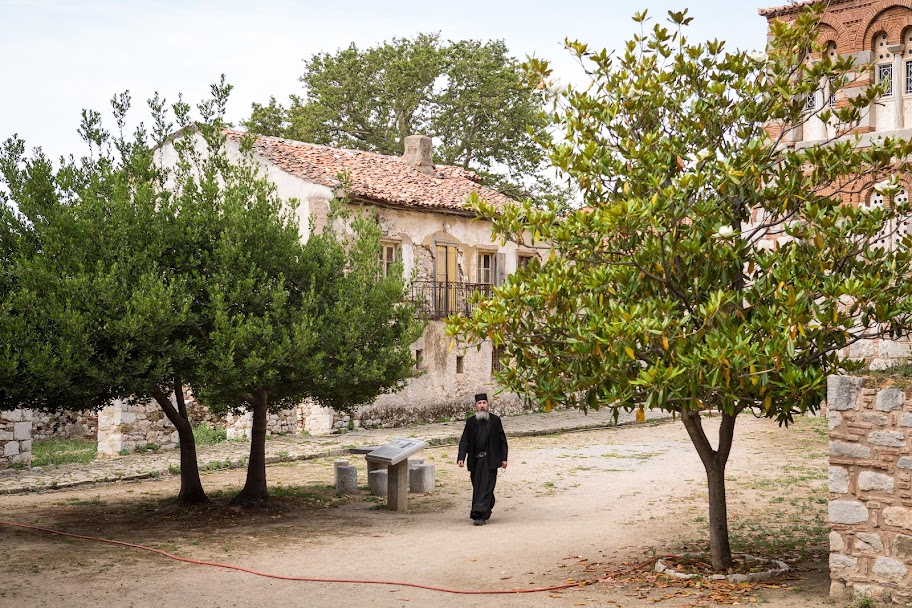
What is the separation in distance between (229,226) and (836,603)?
25.7 feet

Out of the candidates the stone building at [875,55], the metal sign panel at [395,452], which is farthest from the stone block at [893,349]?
the metal sign panel at [395,452]

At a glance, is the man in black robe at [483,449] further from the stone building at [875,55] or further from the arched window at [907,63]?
the arched window at [907,63]

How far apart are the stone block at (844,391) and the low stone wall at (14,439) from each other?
14.4 metres

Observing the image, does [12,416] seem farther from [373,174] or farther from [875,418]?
[875,418]

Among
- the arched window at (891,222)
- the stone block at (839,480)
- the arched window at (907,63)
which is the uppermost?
the arched window at (907,63)

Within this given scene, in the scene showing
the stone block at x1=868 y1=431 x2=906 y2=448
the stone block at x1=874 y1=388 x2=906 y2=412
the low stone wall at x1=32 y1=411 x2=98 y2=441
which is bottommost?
the low stone wall at x1=32 y1=411 x2=98 y2=441

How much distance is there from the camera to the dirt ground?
891 cm

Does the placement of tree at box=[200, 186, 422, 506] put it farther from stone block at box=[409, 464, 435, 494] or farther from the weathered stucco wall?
the weathered stucco wall

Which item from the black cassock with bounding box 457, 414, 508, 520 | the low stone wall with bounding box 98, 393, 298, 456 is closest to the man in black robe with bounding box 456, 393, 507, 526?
the black cassock with bounding box 457, 414, 508, 520

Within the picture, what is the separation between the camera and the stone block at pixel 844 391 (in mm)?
7836

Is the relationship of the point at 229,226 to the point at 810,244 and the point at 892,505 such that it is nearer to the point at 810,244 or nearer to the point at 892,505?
the point at 810,244

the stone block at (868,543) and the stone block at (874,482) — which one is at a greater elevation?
the stone block at (874,482)

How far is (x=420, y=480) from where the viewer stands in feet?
51.1

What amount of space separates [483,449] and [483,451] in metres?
0.02
